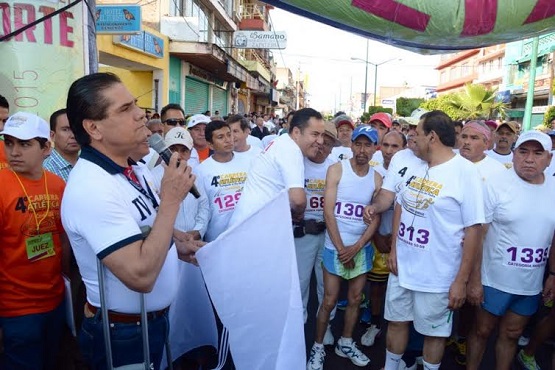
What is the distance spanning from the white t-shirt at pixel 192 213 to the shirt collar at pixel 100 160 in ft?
5.30

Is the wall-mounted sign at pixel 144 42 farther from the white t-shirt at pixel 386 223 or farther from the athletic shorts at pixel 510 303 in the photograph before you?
the athletic shorts at pixel 510 303

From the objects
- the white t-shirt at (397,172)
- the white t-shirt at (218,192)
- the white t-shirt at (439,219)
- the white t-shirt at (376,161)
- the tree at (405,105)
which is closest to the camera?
the white t-shirt at (439,219)

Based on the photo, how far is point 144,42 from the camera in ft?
40.5

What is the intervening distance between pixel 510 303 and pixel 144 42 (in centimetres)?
1182

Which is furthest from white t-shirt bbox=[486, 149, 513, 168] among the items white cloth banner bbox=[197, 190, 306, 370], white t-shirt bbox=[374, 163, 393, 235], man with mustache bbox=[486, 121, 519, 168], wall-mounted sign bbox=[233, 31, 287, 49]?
wall-mounted sign bbox=[233, 31, 287, 49]

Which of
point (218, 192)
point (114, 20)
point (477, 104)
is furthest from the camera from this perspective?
point (477, 104)

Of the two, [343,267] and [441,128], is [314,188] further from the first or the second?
[441,128]

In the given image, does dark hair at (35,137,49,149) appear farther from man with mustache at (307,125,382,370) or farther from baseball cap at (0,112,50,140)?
man with mustache at (307,125,382,370)

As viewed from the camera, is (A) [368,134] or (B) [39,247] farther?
(A) [368,134]

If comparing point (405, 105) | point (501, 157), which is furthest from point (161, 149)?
point (405, 105)

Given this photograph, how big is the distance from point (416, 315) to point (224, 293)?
1.56 m

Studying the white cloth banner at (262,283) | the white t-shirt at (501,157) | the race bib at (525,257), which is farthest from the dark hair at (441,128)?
the white t-shirt at (501,157)

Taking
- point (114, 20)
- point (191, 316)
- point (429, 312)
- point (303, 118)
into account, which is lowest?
point (191, 316)

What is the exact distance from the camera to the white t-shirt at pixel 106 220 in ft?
5.23
